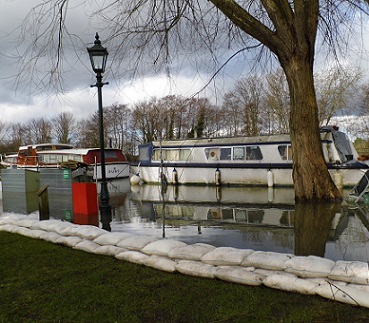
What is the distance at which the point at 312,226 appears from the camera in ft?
23.9

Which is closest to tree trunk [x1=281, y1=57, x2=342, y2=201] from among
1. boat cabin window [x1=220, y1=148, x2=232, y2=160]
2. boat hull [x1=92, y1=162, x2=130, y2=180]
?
boat cabin window [x1=220, y1=148, x2=232, y2=160]

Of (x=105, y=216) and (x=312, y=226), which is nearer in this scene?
(x=312, y=226)

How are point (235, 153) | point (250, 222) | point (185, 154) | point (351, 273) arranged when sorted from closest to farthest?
1. point (351, 273)
2. point (250, 222)
3. point (235, 153)
4. point (185, 154)

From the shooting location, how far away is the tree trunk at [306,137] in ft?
29.2

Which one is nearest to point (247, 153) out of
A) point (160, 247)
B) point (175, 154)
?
point (175, 154)

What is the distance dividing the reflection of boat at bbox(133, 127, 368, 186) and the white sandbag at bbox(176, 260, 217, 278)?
12044mm

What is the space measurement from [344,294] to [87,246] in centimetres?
371

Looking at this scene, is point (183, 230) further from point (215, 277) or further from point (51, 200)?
point (51, 200)

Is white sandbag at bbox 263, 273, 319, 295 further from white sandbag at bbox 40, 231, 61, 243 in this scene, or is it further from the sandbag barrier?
white sandbag at bbox 40, 231, 61, 243

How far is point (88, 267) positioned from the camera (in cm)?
466

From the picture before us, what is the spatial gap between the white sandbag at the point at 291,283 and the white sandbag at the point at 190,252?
0.99m

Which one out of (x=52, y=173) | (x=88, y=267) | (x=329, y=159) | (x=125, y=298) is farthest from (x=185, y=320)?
(x=329, y=159)

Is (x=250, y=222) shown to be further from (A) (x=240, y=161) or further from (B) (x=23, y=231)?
(A) (x=240, y=161)

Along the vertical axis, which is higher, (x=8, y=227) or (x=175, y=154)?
(x=175, y=154)
